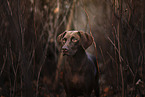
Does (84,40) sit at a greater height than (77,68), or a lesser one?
greater

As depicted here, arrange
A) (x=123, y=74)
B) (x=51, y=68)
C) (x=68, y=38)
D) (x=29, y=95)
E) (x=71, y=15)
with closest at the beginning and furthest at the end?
(x=123, y=74) → (x=29, y=95) → (x=68, y=38) → (x=71, y=15) → (x=51, y=68)

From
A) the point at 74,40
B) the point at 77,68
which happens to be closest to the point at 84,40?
the point at 74,40

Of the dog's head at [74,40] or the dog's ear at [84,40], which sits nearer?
the dog's head at [74,40]

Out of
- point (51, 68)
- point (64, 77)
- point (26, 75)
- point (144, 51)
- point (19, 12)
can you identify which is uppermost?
point (19, 12)

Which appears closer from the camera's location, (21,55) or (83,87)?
(21,55)

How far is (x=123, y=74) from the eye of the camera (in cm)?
170

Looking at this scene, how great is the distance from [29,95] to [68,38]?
86cm

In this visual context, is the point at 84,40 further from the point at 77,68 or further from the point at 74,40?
the point at 77,68

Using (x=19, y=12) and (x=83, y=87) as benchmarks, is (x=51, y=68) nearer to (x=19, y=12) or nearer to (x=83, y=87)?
(x=83, y=87)

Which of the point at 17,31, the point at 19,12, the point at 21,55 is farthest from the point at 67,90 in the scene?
the point at 19,12

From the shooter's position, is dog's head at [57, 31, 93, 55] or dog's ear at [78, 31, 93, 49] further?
dog's ear at [78, 31, 93, 49]

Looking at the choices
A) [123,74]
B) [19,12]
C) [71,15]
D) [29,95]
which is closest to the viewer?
[123,74]

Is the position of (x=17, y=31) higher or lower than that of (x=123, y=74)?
higher

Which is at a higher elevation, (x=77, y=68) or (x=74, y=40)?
(x=74, y=40)
